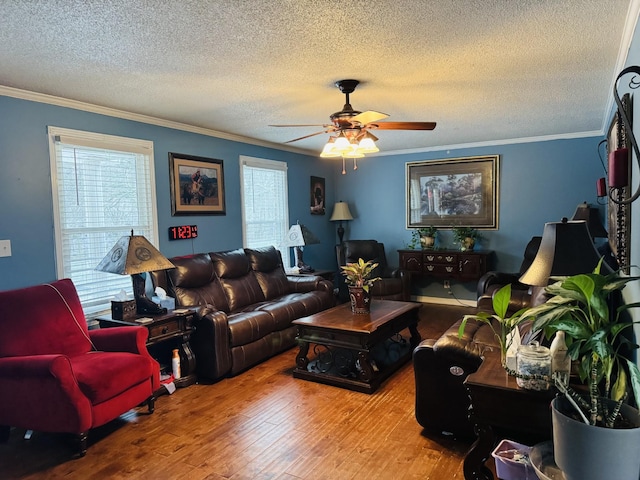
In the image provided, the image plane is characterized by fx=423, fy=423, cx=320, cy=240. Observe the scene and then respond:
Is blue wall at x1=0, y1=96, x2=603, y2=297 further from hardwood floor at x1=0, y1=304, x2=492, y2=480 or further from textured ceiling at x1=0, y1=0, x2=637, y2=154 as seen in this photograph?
hardwood floor at x1=0, y1=304, x2=492, y2=480

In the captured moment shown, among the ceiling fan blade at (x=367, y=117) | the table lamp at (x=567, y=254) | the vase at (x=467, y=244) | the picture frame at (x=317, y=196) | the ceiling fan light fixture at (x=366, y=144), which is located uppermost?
the ceiling fan blade at (x=367, y=117)

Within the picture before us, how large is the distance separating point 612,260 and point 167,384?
136 inches

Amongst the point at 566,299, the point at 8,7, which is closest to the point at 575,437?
the point at 566,299

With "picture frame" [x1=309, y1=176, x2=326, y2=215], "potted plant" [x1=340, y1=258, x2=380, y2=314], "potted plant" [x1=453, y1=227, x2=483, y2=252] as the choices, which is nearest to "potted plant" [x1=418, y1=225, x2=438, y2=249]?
"potted plant" [x1=453, y1=227, x2=483, y2=252]

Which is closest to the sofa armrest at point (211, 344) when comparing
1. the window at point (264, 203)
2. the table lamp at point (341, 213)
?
the window at point (264, 203)

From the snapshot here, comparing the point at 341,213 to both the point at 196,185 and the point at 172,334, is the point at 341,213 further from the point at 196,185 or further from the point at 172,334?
the point at 172,334

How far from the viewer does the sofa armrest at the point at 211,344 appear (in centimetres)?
348

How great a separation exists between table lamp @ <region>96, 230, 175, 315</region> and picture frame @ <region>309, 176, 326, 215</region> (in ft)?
10.9

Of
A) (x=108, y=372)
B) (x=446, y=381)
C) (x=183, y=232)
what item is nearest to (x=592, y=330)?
(x=446, y=381)

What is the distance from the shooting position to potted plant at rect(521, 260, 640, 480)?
1298 mm

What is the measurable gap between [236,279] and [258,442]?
2166 mm

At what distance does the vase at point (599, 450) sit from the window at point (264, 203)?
13.9 feet

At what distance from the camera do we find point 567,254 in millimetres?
1734

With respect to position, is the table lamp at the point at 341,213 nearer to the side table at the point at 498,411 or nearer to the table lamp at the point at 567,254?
the side table at the point at 498,411
